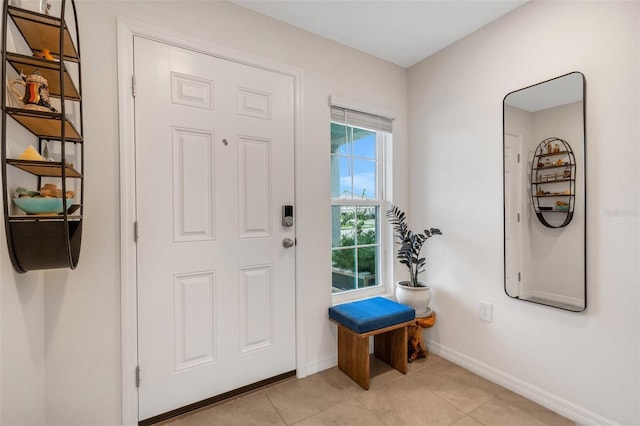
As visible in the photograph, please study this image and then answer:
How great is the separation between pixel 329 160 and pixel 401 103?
0.95m

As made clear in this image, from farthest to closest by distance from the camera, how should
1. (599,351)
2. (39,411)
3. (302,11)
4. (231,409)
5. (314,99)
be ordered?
1. (314,99)
2. (302,11)
3. (231,409)
4. (599,351)
5. (39,411)

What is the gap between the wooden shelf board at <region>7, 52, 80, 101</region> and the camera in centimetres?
103

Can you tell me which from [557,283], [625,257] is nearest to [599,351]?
[557,283]

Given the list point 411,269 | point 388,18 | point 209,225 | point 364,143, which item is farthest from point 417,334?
point 388,18

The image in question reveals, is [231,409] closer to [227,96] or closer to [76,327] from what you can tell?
[76,327]

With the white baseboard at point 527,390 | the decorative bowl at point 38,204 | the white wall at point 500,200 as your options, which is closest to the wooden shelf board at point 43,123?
the decorative bowl at point 38,204

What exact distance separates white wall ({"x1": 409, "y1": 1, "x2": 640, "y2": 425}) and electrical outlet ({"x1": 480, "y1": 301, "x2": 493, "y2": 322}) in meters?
0.03

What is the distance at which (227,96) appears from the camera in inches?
69.9

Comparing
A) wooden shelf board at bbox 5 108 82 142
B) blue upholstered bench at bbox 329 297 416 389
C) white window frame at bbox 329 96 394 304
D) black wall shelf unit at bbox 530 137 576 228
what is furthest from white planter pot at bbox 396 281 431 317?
wooden shelf board at bbox 5 108 82 142

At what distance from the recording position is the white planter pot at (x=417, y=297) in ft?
7.30

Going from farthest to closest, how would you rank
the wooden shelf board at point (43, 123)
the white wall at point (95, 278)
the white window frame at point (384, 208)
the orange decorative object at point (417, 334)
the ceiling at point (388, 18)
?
1. the white window frame at point (384, 208)
2. the orange decorative object at point (417, 334)
3. the ceiling at point (388, 18)
4. the white wall at point (95, 278)
5. the wooden shelf board at point (43, 123)

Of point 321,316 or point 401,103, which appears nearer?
point 321,316

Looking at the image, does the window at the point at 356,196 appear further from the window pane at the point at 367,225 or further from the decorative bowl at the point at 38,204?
the decorative bowl at the point at 38,204

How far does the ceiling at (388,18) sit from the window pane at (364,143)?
628 mm
